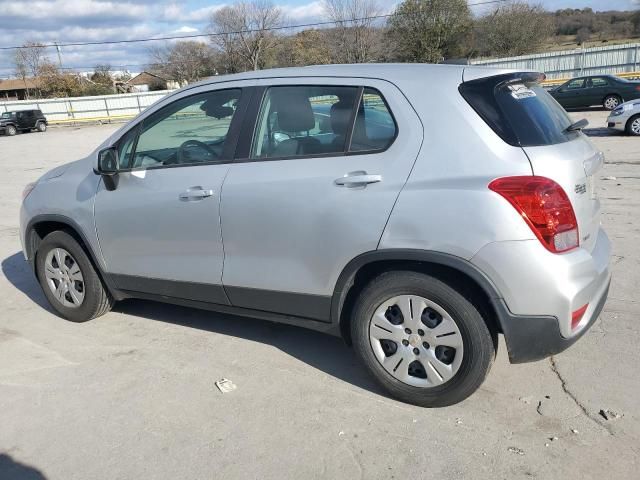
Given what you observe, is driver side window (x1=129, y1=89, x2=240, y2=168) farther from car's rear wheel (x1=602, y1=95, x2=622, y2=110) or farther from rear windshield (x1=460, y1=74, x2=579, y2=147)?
car's rear wheel (x1=602, y1=95, x2=622, y2=110)

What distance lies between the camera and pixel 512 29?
1722 inches

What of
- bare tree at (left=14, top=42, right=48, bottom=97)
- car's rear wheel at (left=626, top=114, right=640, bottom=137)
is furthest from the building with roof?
car's rear wheel at (left=626, top=114, right=640, bottom=137)

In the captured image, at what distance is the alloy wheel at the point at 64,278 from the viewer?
448 cm

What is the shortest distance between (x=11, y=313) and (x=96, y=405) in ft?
7.01

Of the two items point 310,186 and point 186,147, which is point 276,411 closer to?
point 310,186

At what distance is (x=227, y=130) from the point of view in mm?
3576

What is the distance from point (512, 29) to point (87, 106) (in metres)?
34.0

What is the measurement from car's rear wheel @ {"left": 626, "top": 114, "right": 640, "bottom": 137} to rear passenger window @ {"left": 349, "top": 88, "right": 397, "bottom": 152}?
13.3 metres

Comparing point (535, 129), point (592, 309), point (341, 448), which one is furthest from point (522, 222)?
point (341, 448)

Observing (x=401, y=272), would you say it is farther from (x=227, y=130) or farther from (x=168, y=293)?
(x=168, y=293)

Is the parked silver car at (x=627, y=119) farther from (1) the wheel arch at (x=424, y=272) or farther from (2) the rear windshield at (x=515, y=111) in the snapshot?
(1) the wheel arch at (x=424, y=272)

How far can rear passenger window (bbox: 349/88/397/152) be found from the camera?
118 inches

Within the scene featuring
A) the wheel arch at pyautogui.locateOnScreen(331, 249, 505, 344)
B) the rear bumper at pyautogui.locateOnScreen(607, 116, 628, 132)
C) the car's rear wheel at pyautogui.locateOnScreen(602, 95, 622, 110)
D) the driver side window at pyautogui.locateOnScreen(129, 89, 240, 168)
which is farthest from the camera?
the car's rear wheel at pyautogui.locateOnScreen(602, 95, 622, 110)

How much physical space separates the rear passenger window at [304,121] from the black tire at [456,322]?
830 mm
